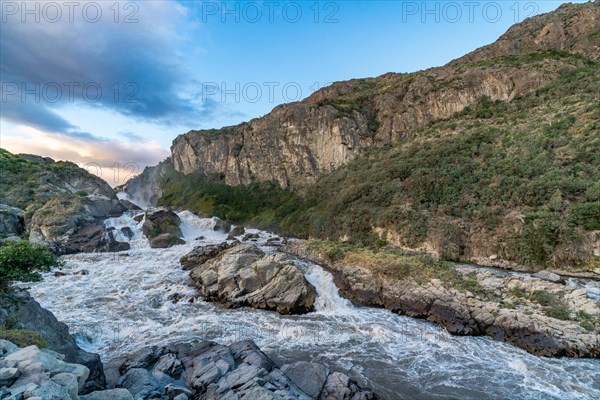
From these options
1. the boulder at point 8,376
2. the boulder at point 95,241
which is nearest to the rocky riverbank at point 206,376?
the boulder at point 8,376

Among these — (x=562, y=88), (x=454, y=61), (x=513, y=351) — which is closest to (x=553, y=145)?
(x=562, y=88)

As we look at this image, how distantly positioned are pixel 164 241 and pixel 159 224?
6.22 metres

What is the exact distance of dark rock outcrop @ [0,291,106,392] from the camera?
39.5 ft

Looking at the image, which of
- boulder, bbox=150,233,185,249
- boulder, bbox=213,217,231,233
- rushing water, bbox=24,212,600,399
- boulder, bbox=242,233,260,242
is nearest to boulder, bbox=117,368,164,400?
rushing water, bbox=24,212,600,399

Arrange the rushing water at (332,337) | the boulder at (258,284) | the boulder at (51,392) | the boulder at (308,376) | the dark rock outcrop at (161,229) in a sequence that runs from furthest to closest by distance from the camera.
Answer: the dark rock outcrop at (161,229)
the boulder at (258,284)
the rushing water at (332,337)
the boulder at (308,376)
the boulder at (51,392)

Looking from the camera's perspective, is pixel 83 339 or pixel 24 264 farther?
pixel 83 339

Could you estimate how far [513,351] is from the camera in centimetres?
1586

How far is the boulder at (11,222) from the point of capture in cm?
4079

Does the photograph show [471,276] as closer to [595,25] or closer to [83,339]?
[83,339]

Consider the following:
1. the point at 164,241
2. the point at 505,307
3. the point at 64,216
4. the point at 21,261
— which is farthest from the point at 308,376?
the point at 64,216

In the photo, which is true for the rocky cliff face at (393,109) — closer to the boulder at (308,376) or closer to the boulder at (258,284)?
the boulder at (258,284)

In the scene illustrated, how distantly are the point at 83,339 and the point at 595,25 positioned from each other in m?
92.8

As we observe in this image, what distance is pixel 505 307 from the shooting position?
60.5 ft

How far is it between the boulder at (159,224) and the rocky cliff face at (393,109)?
3181 centimetres
